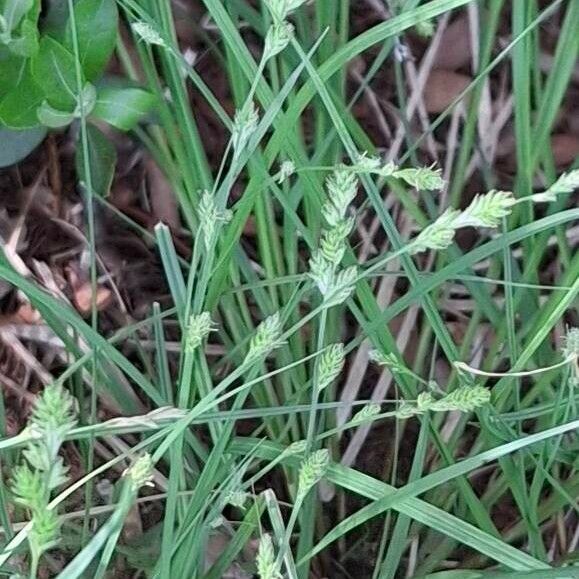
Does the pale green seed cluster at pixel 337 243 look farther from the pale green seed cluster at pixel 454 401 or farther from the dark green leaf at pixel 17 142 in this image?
the dark green leaf at pixel 17 142

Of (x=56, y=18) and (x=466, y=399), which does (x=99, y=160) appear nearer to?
(x=56, y=18)

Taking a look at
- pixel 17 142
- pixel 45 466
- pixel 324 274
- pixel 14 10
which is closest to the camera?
pixel 45 466

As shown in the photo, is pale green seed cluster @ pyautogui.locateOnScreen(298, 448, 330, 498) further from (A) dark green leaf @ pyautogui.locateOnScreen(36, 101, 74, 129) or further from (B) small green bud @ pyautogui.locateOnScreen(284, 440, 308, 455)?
(A) dark green leaf @ pyautogui.locateOnScreen(36, 101, 74, 129)

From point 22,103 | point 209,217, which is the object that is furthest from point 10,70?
point 209,217

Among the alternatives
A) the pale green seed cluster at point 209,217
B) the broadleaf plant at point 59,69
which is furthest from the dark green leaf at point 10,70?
the pale green seed cluster at point 209,217

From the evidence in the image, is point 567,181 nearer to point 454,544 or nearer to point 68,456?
point 454,544

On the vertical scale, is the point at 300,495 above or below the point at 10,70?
below

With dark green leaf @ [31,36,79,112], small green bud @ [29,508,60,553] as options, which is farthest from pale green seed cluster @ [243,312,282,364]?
dark green leaf @ [31,36,79,112]
